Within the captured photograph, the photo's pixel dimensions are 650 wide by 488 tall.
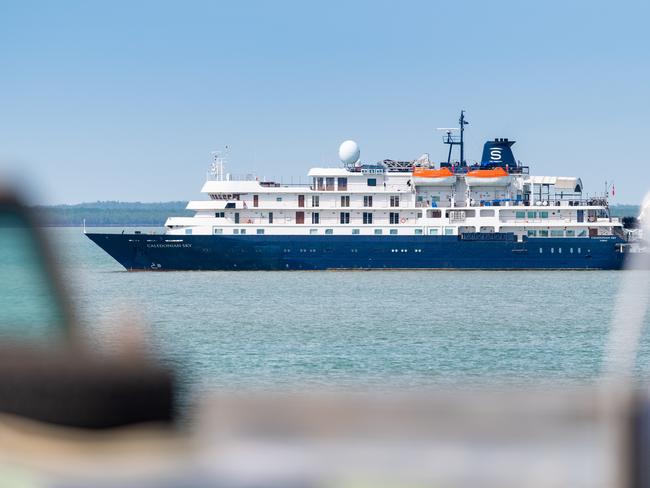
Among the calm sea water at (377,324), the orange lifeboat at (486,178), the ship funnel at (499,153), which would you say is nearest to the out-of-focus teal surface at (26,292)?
the calm sea water at (377,324)

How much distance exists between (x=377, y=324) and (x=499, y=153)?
904 inches

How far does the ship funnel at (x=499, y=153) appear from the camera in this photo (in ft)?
142

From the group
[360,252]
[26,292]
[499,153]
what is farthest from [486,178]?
[26,292]

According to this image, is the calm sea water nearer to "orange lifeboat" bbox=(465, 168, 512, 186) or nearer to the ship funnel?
"orange lifeboat" bbox=(465, 168, 512, 186)

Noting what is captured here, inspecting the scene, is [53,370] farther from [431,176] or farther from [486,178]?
[486,178]

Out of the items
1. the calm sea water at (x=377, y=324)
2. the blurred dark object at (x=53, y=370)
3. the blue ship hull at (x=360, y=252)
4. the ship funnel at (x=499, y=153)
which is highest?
the ship funnel at (x=499, y=153)

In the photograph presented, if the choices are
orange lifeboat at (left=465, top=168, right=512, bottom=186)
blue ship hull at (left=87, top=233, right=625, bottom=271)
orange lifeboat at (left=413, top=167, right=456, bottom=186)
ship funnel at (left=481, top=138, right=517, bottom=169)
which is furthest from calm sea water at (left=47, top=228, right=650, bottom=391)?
ship funnel at (left=481, top=138, right=517, bottom=169)

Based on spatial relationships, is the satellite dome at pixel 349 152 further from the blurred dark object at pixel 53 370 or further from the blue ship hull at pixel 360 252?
the blurred dark object at pixel 53 370

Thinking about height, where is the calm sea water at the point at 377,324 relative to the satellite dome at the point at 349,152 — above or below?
below

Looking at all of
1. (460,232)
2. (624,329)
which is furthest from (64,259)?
(460,232)

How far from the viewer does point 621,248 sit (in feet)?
128

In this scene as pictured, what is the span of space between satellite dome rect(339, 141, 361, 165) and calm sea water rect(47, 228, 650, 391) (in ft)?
17.7

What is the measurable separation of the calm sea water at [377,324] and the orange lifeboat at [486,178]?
408 centimetres

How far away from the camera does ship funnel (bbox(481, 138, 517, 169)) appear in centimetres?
4322
